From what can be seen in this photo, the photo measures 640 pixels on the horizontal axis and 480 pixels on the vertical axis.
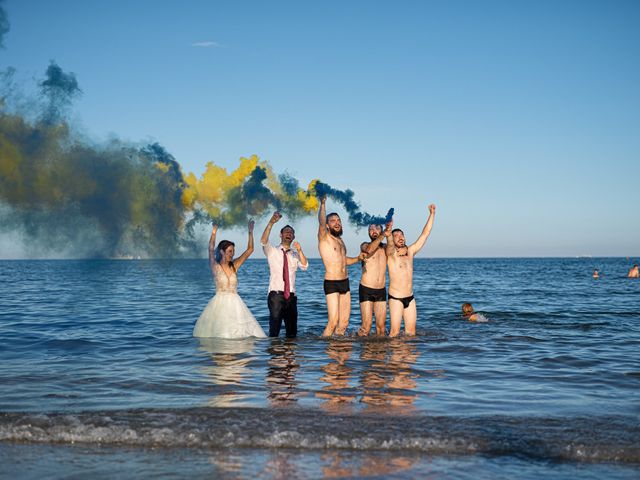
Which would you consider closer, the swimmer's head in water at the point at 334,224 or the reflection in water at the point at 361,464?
the reflection in water at the point at 361,464

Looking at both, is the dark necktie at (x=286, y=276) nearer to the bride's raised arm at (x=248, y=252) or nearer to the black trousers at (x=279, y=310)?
the black trousers at (x=279, y=310)

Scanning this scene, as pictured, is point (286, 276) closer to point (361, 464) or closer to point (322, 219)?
point (322, 219)

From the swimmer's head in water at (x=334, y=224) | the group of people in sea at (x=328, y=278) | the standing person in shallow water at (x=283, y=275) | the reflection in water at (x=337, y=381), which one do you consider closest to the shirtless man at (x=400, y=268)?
the group of people in sea at (x=328, y=278)

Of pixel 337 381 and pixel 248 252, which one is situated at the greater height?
pixel 248 252

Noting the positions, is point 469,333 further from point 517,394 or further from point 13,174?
point 13,174

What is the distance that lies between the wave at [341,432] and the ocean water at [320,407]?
0.02 meters

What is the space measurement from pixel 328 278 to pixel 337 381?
13.7 feet

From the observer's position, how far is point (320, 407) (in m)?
7.07

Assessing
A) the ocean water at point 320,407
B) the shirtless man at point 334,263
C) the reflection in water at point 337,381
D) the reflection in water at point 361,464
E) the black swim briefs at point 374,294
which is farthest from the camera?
the black swim briefs at point 374,294

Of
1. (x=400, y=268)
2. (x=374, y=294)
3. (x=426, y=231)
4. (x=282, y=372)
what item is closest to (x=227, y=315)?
(x=374, y=294)

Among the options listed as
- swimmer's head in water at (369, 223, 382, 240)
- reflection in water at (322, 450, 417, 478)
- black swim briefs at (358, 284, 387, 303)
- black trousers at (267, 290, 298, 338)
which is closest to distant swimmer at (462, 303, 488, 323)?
black swim briefs at (358, 284, 387, 303)

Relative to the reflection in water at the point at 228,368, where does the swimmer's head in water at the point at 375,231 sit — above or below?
above

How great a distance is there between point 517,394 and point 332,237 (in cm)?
556

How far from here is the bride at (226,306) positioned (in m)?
12.3
